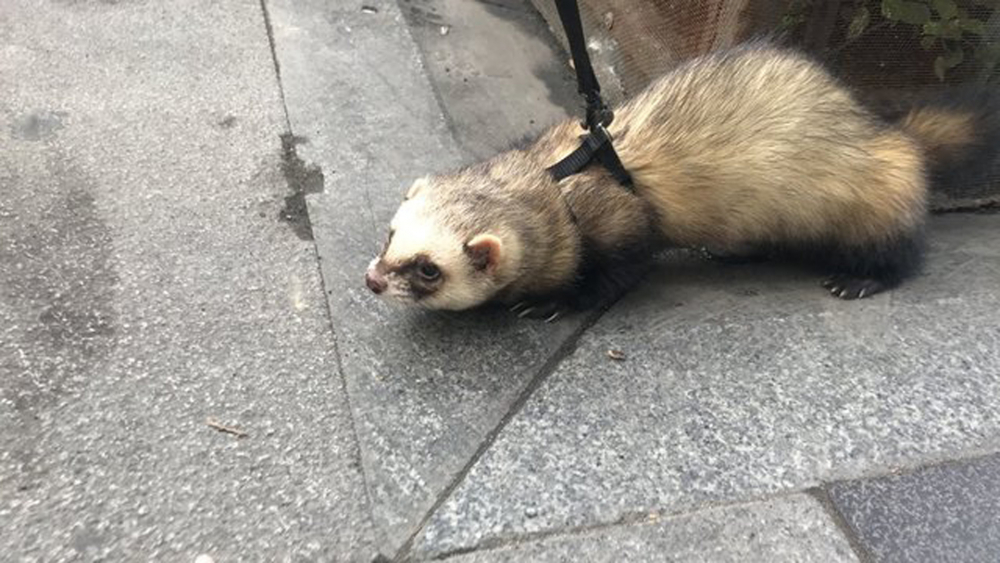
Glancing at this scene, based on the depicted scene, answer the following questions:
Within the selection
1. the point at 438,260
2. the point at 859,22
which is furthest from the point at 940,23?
the point at 438,260

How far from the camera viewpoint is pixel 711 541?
163 cm

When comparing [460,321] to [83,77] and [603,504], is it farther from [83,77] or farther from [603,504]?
[83,77]

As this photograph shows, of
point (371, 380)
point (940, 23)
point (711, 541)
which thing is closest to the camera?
point (711, 541)

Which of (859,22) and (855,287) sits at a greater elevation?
(859,22)

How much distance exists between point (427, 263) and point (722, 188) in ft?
2.99

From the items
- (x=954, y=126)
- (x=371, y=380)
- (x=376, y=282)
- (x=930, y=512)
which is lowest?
(x=930, y=512)

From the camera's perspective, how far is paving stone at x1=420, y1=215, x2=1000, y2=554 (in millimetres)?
1729

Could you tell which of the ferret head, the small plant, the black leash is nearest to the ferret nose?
the ferret head

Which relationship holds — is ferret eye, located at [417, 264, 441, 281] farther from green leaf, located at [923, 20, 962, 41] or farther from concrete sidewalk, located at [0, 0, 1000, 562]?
green leaf, located at [923, 20, 962, 41]

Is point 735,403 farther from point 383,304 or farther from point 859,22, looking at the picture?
point 859,22

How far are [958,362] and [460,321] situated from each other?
52.2 inches

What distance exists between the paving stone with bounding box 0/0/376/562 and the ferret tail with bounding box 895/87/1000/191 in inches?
75.0

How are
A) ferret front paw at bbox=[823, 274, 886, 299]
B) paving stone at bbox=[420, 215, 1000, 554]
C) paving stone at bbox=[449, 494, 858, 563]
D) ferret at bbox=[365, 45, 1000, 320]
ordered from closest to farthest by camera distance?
paving stone at bbox=[449, 494, 858, 563] → paving stone at bbox=[420, 215, 1000, 554] → ferret at bbox=[365, 45, 1000, 320] → ferret front paw at bbox=[823, 274, 886, 299]

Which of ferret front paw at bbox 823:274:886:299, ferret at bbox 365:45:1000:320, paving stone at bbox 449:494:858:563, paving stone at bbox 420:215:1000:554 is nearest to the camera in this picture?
paving stone at bbox 449:494:858:563
